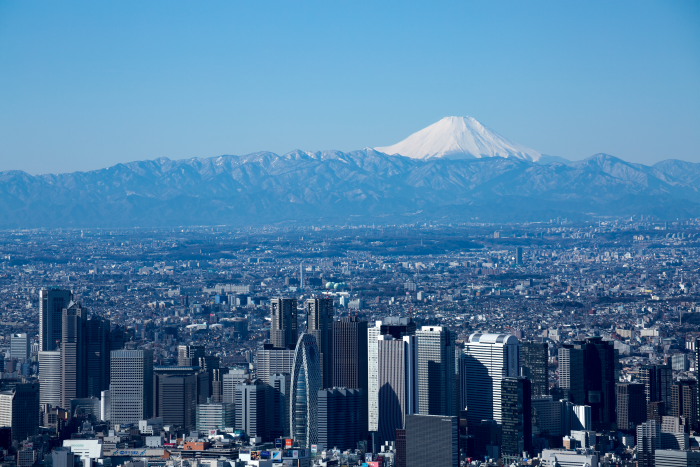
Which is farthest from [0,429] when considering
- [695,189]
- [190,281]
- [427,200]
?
[695,189]

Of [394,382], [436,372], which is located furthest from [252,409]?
[436,372]

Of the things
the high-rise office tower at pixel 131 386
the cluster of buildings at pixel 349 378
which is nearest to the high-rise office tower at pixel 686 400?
the cluster of buildings at pixel 349 378

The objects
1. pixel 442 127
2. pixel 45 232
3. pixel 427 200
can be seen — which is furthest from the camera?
pixel 442 127

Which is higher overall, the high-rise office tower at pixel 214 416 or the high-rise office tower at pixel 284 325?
the high-rise office tower at pixel 284 325

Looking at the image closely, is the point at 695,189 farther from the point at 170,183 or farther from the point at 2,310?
the point at 2,310

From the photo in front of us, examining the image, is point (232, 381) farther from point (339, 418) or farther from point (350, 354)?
point (339, 418)

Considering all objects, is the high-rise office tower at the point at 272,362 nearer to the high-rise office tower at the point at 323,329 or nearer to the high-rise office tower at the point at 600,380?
the high-rise office tower at the point at 323,329
